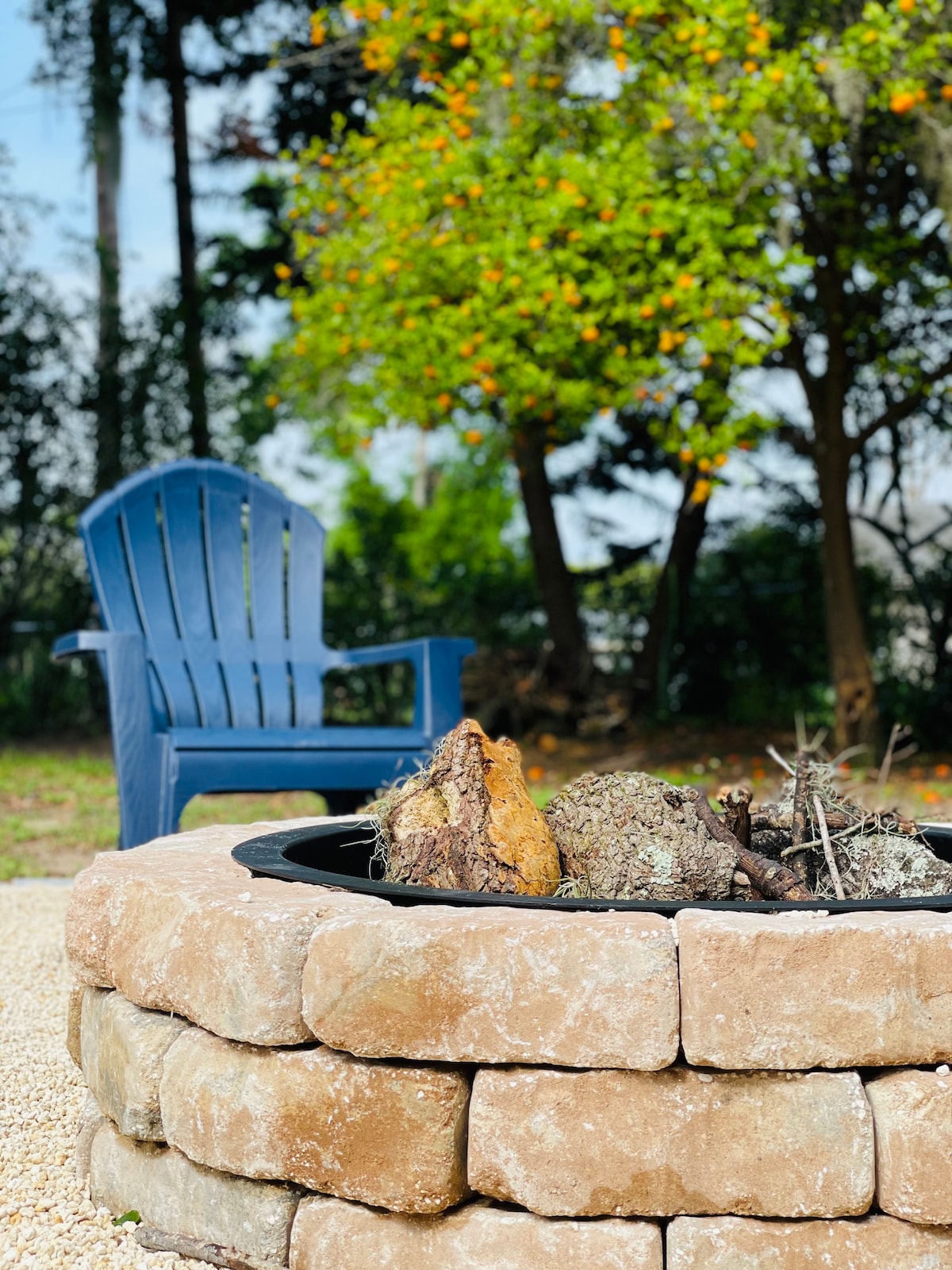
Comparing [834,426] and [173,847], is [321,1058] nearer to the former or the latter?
[173,847]

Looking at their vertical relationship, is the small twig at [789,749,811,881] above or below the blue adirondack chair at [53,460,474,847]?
below

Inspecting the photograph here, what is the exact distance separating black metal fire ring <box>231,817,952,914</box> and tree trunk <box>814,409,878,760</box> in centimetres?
397

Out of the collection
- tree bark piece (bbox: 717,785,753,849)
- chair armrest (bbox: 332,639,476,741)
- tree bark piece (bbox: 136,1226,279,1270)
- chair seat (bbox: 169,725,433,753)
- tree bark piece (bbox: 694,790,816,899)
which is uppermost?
chair armrest (bbox: 332,639,476,741)

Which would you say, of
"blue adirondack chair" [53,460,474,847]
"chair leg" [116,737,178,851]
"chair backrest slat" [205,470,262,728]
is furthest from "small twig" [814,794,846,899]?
"chair backrest slat" [205,470,262,728]

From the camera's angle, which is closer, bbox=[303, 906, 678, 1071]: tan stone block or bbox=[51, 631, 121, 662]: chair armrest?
bbox=[303, 906, 678, 1071]: tan stone block

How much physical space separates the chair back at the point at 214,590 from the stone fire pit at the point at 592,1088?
6.45 ft

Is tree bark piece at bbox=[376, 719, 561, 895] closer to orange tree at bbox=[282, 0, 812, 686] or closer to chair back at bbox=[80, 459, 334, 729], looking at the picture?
chair back at bbox=[80, 459, 334, 729]

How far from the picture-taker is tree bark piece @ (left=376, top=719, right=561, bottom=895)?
5.74ft

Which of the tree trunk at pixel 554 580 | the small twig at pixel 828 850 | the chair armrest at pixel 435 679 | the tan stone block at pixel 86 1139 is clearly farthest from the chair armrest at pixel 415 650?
the tree trunk at pixel 554 580

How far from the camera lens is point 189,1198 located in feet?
5.20

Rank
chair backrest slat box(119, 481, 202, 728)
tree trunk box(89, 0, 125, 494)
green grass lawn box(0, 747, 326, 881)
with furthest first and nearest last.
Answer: tree trunk box(89, 0, 125, 494) < green grass lawn box(0, 747, 326, 881) < chair backrest slat box(119, 481, 202, 728)

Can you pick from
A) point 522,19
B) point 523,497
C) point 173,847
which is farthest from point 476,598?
point 173,847

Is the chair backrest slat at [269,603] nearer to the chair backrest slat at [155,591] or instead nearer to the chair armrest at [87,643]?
the chair backrest slat at [155,591]

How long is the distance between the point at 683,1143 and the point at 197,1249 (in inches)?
25.9
